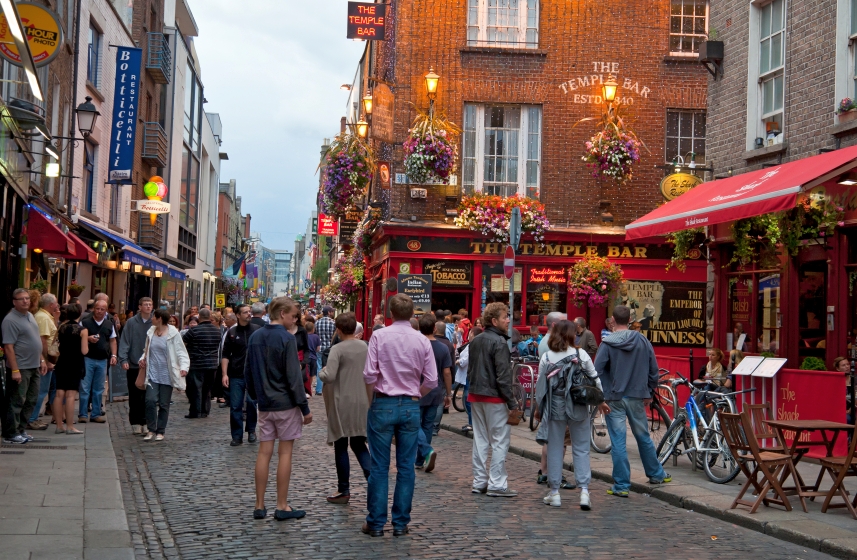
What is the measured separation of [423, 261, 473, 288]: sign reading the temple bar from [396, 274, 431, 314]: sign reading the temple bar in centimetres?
99

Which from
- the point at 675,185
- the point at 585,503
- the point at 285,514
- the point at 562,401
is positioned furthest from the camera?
the point at 675,185

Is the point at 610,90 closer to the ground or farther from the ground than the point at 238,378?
farther from the ground

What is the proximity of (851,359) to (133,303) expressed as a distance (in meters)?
28.2

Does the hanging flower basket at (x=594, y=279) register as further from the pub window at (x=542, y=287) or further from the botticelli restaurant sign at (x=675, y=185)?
the botticelli restaurant sign at (x=675, y=185)

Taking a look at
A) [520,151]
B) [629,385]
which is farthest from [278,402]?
[520,151]

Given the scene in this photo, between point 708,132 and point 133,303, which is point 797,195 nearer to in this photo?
point 708,132

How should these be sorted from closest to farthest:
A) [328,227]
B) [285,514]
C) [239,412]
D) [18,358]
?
[285,514], [18,358], [239,412], [328,227]

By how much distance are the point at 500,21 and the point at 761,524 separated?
1798cm

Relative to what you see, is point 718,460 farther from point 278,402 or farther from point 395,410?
point 278,402

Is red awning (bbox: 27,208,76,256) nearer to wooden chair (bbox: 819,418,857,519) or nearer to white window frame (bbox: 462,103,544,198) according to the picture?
white window frame (bbox: 462,103,544,198)

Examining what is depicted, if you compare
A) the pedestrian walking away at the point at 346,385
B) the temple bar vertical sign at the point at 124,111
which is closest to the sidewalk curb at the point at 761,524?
the pedestrian walking away at the point at 346,385

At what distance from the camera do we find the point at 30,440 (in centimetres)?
1202

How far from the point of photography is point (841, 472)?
8.23 m

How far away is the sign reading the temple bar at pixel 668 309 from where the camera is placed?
23781 millimetres
